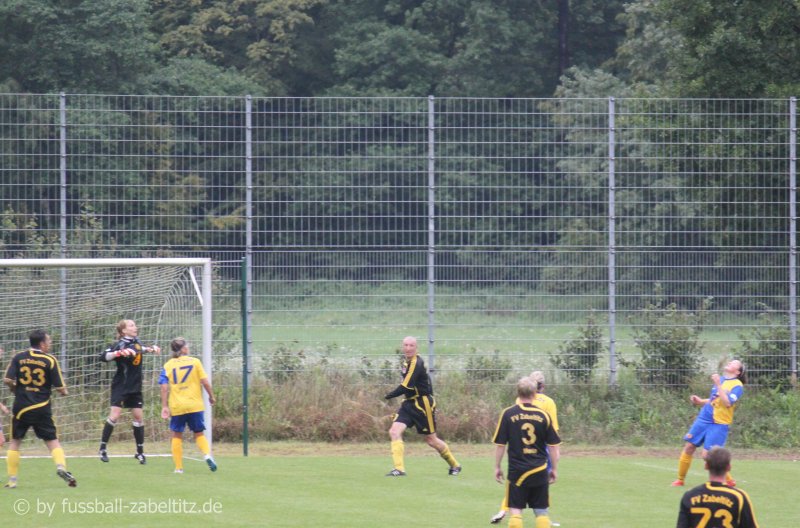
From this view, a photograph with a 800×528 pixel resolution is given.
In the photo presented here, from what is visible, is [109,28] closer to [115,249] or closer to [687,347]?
[115,249]

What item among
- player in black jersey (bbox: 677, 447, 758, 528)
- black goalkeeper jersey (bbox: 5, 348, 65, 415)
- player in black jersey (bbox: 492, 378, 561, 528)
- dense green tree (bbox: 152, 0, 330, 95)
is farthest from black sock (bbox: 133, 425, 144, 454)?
dense green tree (bbox: 152, 0, 330, 95)

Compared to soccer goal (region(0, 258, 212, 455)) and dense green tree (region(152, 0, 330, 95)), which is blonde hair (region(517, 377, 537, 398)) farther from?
dense green tree (region(152, 0, 330, 95))

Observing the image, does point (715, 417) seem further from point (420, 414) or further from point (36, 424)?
point (36, 424)

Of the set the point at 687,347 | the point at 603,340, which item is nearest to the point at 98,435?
the point at 603,340

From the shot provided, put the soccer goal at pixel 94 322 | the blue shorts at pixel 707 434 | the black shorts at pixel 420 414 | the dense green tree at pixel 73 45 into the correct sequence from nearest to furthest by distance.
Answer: the blue shorts at pixel 707 434
the black shorts at pixel 420 414
the soccer goal at pixel 94 322
the dense green tree at pixel 73 45

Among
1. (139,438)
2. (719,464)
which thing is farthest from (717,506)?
(139,438)

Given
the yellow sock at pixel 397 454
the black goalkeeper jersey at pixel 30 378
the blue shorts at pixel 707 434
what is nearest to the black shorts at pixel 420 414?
the yellow sock at pixel 397 454

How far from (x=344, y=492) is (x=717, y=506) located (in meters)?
6.48

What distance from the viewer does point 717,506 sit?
7.47 m

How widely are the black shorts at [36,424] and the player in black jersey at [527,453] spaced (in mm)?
5865

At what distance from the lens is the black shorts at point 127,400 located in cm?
1530

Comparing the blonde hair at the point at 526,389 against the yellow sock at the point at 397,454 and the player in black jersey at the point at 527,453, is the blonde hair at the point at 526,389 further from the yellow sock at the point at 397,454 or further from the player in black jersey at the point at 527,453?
the yellow sock at the point at 397,454

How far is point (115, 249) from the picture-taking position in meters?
18.4
